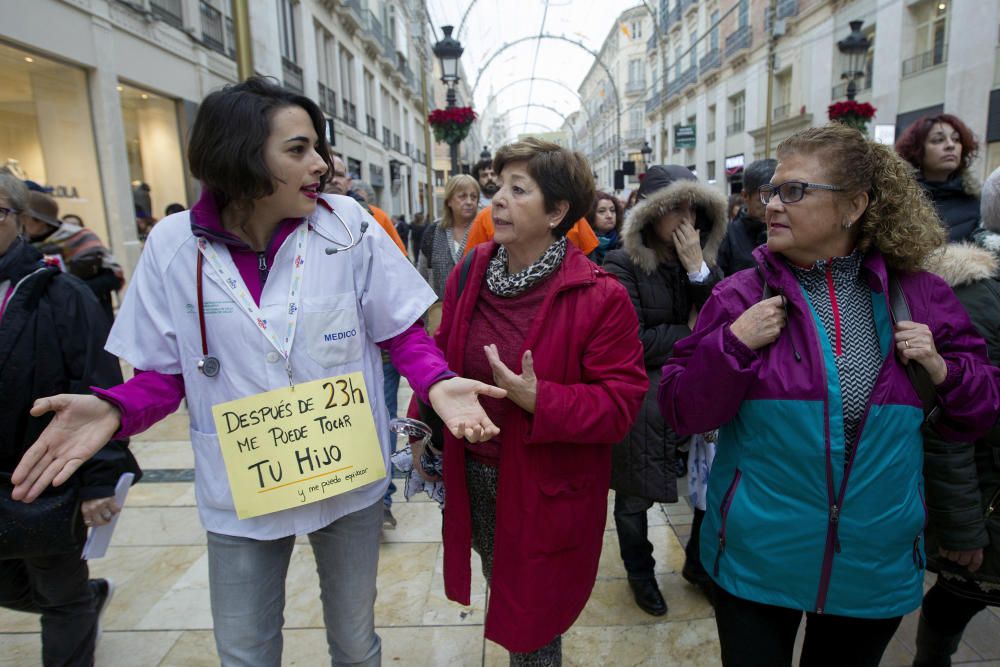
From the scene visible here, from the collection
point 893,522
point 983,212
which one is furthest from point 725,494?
point 983,212

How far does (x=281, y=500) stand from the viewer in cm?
168

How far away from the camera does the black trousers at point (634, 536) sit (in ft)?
9.66

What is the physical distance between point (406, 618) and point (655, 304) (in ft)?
6.27

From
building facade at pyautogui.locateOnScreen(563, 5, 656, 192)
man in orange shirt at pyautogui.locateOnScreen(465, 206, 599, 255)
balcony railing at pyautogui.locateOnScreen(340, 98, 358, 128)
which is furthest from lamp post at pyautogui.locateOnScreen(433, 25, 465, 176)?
building facade at pyautogui.locateOnScreen(563, 5, 656, 192)

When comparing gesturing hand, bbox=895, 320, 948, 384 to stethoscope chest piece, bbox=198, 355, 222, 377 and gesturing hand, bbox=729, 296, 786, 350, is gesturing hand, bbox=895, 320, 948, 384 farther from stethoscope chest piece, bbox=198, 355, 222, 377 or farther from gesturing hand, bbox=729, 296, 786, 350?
stethoscope chest piece, bbox=198, 355, 222, 377

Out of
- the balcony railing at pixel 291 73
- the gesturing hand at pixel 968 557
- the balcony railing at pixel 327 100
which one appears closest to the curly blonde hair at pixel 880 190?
the gesturing hand at pixel 968 557

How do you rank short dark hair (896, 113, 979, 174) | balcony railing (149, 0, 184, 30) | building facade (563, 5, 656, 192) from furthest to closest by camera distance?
building facade (563, 5, 656, 192) → balcony railing (149, 0, 184, 30) → short dark hair (896, 113, 979, 174)

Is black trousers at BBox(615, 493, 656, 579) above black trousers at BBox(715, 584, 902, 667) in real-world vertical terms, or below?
below

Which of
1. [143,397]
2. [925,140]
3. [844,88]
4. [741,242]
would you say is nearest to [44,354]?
[143,397]

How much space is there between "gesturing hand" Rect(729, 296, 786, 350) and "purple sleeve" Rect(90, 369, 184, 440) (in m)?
1.60

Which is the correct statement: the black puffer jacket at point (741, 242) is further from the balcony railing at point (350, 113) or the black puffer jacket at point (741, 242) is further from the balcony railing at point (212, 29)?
the balcony railing at point (350, 113)

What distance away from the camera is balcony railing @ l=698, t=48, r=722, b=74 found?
1255 inches

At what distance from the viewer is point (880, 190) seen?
5.69 feet

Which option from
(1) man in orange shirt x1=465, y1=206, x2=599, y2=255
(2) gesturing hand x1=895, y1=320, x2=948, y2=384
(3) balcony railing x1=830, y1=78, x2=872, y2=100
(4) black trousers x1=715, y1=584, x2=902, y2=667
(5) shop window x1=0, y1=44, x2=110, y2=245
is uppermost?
(3) balcony railing x1=830, y1=78, x2=872, y2=100
